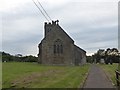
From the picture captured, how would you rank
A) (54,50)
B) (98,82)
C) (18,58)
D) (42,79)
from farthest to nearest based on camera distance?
(18,58)
(54,50)
(42,79)
(98,82)

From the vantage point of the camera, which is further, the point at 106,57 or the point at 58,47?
the point at 106,57

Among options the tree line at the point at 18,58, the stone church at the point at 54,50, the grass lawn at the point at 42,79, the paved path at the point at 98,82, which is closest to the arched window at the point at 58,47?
the stone church at the point at 54,50

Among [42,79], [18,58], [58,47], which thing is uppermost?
[58,47]

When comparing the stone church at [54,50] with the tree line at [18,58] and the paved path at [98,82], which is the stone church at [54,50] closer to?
the tree line at [18,58]

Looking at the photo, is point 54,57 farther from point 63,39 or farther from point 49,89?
point 49,89

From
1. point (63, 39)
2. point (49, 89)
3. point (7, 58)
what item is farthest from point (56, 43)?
point (49, 89)

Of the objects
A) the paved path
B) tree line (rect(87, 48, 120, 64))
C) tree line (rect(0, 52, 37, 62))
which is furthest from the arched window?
the paved path

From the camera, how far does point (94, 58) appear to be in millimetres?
156750

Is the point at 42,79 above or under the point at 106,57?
under

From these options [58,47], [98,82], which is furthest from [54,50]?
[98,82]

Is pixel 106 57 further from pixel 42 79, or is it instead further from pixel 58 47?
pixel 42 79

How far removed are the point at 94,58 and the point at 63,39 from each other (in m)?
82.7

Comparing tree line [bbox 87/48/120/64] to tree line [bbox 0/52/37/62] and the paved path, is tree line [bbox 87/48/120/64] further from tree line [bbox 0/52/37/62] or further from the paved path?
the paved path

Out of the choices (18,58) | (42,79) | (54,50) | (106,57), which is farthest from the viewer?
(106,57)
